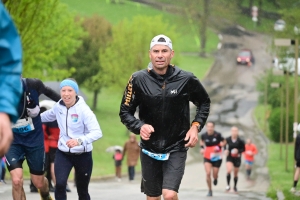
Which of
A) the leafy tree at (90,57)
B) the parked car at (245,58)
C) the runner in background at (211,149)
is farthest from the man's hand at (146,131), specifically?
the parked car at (245,58)

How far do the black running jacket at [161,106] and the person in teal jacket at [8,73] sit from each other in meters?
4.65

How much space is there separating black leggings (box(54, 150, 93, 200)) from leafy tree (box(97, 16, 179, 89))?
55.7 m

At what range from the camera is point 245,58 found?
8681 centimetres

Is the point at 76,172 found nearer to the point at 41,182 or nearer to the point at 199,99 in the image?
the point at 41,182

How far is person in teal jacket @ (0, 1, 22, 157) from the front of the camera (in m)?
4.11

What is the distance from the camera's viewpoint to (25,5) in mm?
22828

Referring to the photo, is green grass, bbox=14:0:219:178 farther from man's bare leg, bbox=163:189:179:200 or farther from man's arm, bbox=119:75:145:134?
man's bare leg, bbox=163:189:179:200

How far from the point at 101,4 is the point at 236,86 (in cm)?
2924

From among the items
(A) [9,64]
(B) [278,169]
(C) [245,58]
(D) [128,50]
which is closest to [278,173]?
(B) [278,169]

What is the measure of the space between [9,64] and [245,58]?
8329 cm

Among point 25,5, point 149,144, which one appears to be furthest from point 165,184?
point 25,5

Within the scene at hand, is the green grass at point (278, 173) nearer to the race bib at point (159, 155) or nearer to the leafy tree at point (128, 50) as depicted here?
the race bib at point (159, 155)

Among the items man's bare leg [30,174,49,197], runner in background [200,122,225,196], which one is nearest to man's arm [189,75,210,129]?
man's bare leg [30,174,49,197]

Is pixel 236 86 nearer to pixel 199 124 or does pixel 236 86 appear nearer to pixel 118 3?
pixel 118 3
